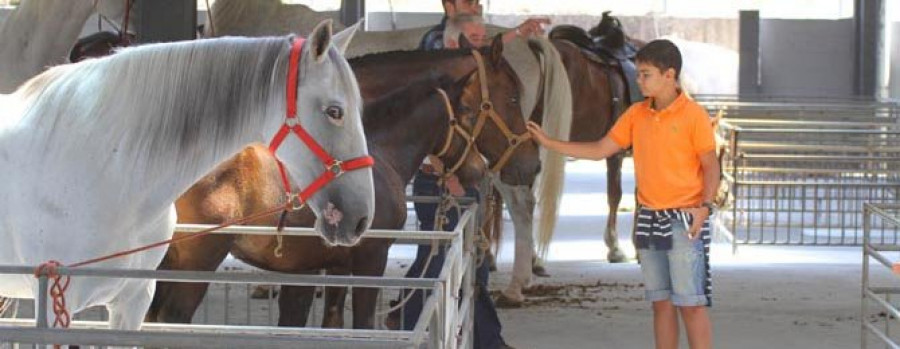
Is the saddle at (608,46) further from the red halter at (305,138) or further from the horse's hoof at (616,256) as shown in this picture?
the red halter at (305,138)

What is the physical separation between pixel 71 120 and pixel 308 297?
2.00 metres

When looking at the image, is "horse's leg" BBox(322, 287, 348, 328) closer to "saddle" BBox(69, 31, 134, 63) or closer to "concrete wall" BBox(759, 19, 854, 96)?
"saddle" BBox(69, 31, 134, 63)

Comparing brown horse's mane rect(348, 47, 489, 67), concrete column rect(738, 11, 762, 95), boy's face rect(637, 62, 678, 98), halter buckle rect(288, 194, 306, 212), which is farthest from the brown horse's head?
concrete column rect(738, 11, 762, 95)


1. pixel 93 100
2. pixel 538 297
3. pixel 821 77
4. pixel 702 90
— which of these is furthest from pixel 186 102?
pixel 702 90

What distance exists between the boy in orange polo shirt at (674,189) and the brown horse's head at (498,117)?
1.16m

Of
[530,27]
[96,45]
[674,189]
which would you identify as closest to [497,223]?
[530,27]

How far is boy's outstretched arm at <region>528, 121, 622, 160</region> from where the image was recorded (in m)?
5.59

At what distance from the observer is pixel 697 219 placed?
5.23 m

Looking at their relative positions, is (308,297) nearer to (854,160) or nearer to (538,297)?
(538,297)

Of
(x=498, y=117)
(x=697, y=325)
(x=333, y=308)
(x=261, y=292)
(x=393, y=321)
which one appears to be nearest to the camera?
(x=697, y=325)

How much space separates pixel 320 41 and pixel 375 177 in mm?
1830

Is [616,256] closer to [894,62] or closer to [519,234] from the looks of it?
[519,234]

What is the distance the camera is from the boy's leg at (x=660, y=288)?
5391mm

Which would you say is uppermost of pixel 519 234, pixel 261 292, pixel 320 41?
pixel 320 41
